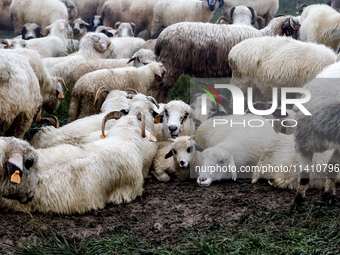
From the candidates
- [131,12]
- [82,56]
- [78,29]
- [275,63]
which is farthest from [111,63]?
[131,12]

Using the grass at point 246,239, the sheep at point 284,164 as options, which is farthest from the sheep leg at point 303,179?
the sheep at point 284,164

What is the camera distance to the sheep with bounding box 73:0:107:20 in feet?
52.4

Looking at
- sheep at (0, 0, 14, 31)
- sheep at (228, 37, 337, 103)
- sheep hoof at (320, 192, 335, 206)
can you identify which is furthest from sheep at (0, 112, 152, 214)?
sheep at (0, 0, 14, 31)

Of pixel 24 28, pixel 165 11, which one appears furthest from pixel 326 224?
pixel 24 28

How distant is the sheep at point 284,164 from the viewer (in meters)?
4.84

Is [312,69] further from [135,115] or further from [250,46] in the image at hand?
[135,115]

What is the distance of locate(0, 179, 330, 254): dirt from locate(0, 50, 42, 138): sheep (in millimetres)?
1119

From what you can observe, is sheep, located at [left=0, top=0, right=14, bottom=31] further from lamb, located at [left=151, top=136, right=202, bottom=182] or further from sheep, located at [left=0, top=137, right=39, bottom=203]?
sheep, located at [left=0, top=137, right=39, bottom=203]

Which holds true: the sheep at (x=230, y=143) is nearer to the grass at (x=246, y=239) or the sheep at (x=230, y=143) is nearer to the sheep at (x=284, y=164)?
the sheep at (x=284, y=164)

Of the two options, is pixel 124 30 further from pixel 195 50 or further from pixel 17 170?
pixel 17 170

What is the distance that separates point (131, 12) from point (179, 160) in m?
9.48

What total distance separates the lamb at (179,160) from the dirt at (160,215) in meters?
0.21

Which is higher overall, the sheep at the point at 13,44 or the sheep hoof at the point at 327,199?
the sheep at the point at 13,44

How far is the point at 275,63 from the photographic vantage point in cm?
664
